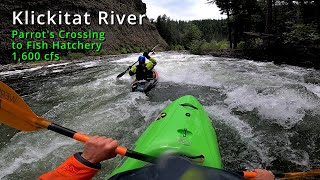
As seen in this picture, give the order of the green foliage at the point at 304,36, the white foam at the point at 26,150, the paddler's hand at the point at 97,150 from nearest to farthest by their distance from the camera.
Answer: the paddler's hand at the point at 97,150 < the white foam at the point at 26,150 < the green foliage at the point at 304,36

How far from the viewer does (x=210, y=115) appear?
555cm

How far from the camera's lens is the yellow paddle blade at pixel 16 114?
2.25m

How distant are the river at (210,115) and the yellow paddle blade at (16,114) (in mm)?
1452

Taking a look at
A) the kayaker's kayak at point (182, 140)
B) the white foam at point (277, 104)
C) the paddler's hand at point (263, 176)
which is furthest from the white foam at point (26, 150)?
the white foam at point (277, 104)

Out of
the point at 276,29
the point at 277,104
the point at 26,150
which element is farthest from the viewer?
the point at 276,29

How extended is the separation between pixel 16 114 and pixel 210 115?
3.89 meters

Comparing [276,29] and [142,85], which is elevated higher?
[276,29]

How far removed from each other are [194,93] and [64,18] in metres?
25.7

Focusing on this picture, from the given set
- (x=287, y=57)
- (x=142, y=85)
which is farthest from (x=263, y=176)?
(x=287, y=57)

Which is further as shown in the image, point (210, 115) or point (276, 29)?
point (276, 29)

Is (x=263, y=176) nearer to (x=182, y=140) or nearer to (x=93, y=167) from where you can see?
(x=182, y=140)

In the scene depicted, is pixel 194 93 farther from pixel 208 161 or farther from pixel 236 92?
pixel 208 161

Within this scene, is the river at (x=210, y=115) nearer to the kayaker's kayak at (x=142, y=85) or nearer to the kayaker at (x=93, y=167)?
the kayaker's kayak at (x=142, y=85)

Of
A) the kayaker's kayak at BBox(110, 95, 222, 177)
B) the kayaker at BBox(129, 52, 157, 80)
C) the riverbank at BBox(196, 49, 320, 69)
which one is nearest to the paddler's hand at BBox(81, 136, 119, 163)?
the kayaker's kayak at BBox(110, 95, 222, 177)
